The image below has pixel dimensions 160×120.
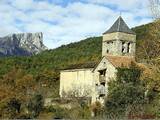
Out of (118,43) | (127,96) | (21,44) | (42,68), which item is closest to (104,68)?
(118,43)

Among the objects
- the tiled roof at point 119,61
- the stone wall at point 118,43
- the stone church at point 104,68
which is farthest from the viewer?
the stone wall at point 118,43

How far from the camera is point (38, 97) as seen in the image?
4772 cm

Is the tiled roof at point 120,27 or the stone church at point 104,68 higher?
the tiled roof at point 120,27

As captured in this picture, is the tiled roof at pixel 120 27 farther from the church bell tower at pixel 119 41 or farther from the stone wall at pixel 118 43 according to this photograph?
the stone wall at pixel 118 43

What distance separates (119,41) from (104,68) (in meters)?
8.54

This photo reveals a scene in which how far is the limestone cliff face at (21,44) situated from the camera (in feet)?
553

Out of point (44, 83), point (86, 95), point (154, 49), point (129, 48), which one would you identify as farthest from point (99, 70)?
point (154, 49)

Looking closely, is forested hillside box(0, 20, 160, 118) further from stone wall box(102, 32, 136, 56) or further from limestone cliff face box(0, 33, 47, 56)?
limestone cliff face box(0, 33, 47, 56)

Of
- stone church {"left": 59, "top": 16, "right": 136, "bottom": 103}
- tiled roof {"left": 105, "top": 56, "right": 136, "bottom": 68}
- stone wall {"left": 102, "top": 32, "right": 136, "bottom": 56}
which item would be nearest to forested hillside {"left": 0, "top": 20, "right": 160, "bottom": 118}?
stone wall {"left": 102, "top": 32, "right": 136, "bottom": 56}

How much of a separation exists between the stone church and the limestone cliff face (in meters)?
105

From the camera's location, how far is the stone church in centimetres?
5519

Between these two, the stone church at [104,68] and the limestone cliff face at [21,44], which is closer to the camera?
the stone church at [104,68]

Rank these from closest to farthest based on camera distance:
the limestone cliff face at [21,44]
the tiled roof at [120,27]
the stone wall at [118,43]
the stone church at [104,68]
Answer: the stone church at [104,68], the stone wall at [118,43], the tiled roof at [120,27], the limestone cliff face at [21,44]

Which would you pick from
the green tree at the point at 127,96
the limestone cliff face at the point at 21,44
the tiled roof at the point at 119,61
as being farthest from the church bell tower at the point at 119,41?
the limestone cliff face at the point at 21,44
